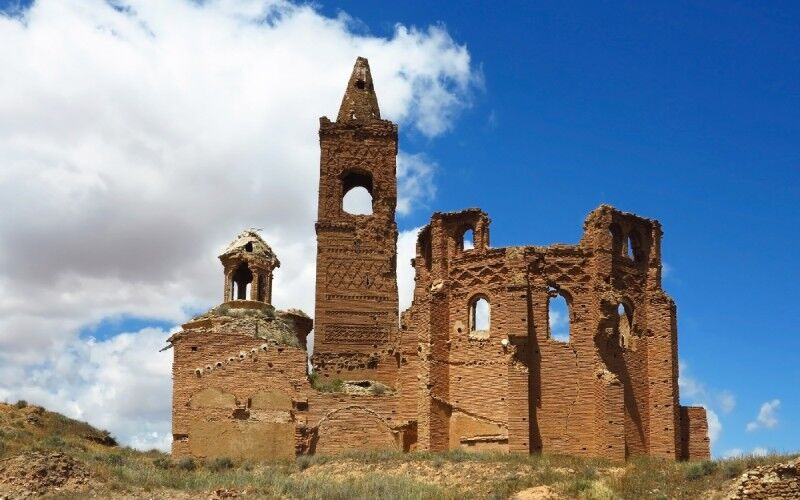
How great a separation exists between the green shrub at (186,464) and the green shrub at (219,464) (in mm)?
462

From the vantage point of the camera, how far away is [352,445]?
31719 millimetres

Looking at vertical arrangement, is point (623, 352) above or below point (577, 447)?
above

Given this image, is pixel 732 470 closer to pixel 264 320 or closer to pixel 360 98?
pixel 264 320

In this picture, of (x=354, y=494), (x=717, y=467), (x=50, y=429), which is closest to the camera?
(x=354, y=494)

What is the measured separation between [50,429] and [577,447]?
19.7m

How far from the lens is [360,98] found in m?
43.5

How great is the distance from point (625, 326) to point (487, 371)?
489 centimetres

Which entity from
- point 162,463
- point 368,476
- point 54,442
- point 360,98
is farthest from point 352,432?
point 360,98

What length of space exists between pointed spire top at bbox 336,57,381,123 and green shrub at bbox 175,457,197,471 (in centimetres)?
1677

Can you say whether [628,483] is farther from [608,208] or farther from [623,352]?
[608,208]

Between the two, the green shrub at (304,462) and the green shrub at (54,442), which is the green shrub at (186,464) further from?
the green shrub at (54,442)

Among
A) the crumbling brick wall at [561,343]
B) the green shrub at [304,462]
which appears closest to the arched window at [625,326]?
the crumbling brick wall at [561,343]

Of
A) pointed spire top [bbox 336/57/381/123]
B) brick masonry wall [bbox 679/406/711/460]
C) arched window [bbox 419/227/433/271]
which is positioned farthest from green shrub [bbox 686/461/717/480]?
pointed spire top [bbox 336/57/381/123]

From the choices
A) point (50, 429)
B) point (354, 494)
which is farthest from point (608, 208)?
point (50, 429)
